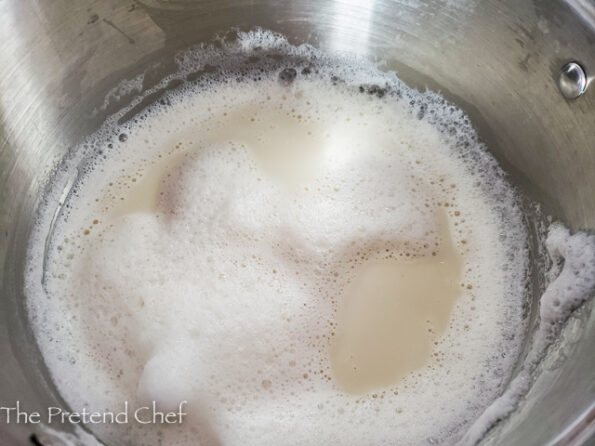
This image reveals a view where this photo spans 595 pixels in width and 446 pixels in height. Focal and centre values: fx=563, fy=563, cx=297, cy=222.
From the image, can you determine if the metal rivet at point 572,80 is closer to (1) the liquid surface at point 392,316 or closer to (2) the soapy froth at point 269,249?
(2) the soapy froth at point 269,249

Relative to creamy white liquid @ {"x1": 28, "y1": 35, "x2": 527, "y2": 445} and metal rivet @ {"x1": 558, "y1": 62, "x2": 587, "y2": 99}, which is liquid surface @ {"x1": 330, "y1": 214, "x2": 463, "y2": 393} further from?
metal rivet @ {"x1": 558, "y1": 62, "x2": 587, "y2": 99}

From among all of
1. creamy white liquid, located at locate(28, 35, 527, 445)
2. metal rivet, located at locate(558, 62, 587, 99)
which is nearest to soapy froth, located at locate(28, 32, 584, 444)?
creamy white liquid, located at locate(28, 35, 527, 445)

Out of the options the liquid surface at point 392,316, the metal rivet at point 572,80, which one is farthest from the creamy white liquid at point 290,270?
the metal rivet at point 572,80

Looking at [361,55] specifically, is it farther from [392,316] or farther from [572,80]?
[392,316]

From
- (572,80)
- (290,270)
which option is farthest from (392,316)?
(572,80)

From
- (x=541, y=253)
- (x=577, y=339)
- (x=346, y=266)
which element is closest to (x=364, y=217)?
(x=346, y=266)

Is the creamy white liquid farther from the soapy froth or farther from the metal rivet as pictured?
the metal rivet

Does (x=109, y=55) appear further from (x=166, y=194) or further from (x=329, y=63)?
(x=329, y=63)

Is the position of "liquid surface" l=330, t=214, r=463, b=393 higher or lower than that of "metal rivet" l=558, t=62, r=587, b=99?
lower
